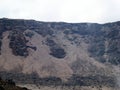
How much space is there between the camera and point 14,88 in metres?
79.9

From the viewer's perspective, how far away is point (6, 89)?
249 feet

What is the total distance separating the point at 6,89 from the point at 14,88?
14.1 ft
